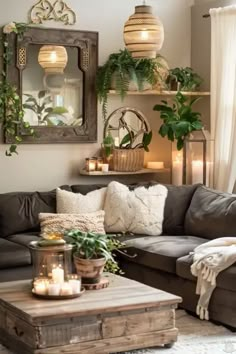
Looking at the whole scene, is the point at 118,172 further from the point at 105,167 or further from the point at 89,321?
the point at 89,321

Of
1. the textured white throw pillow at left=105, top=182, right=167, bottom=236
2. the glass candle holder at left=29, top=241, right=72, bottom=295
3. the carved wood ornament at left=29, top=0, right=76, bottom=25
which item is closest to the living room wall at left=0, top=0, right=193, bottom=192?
the carved wood ornament at left=29, top=0, right=76, bottom=25

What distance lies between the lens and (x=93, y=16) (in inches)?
268

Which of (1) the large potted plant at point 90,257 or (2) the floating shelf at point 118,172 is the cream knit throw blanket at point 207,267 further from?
(2) the floating shelf at point 118,172

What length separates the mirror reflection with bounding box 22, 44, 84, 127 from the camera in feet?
21.3

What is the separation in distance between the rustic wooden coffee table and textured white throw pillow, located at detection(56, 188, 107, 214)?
5.16ft

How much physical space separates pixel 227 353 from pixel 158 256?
1226 mm

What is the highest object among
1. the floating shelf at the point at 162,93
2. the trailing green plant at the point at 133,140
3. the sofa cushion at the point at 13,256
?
the floating shelf at the point at 162,93

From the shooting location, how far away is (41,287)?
430 cm

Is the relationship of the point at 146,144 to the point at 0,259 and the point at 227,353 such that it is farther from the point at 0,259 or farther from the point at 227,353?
the point at 227,353

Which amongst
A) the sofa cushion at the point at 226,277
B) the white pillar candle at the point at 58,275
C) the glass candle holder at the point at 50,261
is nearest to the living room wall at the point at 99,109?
the sofa cushion at the point at 226,277

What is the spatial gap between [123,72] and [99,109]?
43 cm

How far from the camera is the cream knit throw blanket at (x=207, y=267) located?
4.87 meters

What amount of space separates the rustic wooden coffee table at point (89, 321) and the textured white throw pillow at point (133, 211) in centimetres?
159

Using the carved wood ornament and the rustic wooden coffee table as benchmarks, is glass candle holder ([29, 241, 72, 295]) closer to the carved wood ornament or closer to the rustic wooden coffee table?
the rustic wooden coffee table
